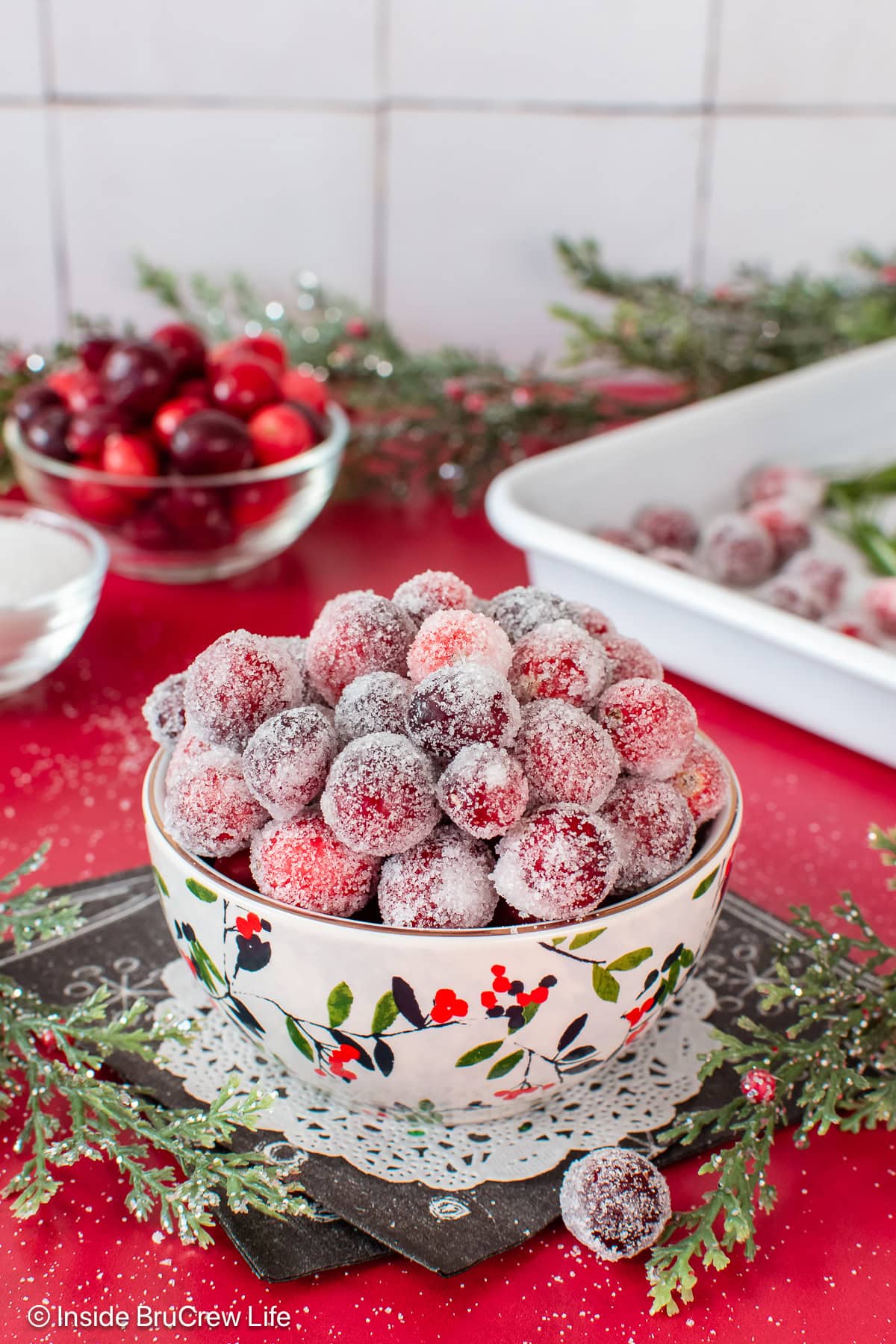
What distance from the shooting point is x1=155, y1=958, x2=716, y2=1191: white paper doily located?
44cm

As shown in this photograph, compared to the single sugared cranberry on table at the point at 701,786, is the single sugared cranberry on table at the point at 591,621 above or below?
above

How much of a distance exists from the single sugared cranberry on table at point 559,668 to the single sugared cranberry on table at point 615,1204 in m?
0.16

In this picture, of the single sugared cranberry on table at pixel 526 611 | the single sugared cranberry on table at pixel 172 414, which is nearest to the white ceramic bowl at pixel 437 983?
the single sugared cranberry on table at pixel 526 611

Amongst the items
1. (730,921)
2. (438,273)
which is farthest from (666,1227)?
(438,273)

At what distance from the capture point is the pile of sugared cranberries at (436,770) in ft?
1.31

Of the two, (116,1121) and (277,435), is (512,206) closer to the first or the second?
(277,435)

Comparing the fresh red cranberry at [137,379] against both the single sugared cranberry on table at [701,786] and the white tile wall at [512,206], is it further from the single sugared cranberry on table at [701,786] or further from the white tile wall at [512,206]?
the white tile wall at [512,206]

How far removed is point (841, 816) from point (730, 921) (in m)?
0.16

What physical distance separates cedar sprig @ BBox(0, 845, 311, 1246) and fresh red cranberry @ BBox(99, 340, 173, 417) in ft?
1.79

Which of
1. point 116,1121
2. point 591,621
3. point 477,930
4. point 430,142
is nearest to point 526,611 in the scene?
point 591,621

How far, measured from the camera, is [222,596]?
981 mm

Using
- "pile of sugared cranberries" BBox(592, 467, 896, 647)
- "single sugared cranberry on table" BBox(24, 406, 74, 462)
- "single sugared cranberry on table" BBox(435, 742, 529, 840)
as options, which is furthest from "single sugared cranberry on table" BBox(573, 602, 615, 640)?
"single sugared cranberry on table" BBox(24, 406, 74, 462)

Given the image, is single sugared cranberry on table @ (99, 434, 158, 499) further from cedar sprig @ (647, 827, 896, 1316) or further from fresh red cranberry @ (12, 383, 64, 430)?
cedar sprig @ (647, 827, 896, 1316)

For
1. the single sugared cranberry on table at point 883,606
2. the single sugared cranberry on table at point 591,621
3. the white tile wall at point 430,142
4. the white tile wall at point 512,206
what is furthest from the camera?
the white tile wall at point 512,206
